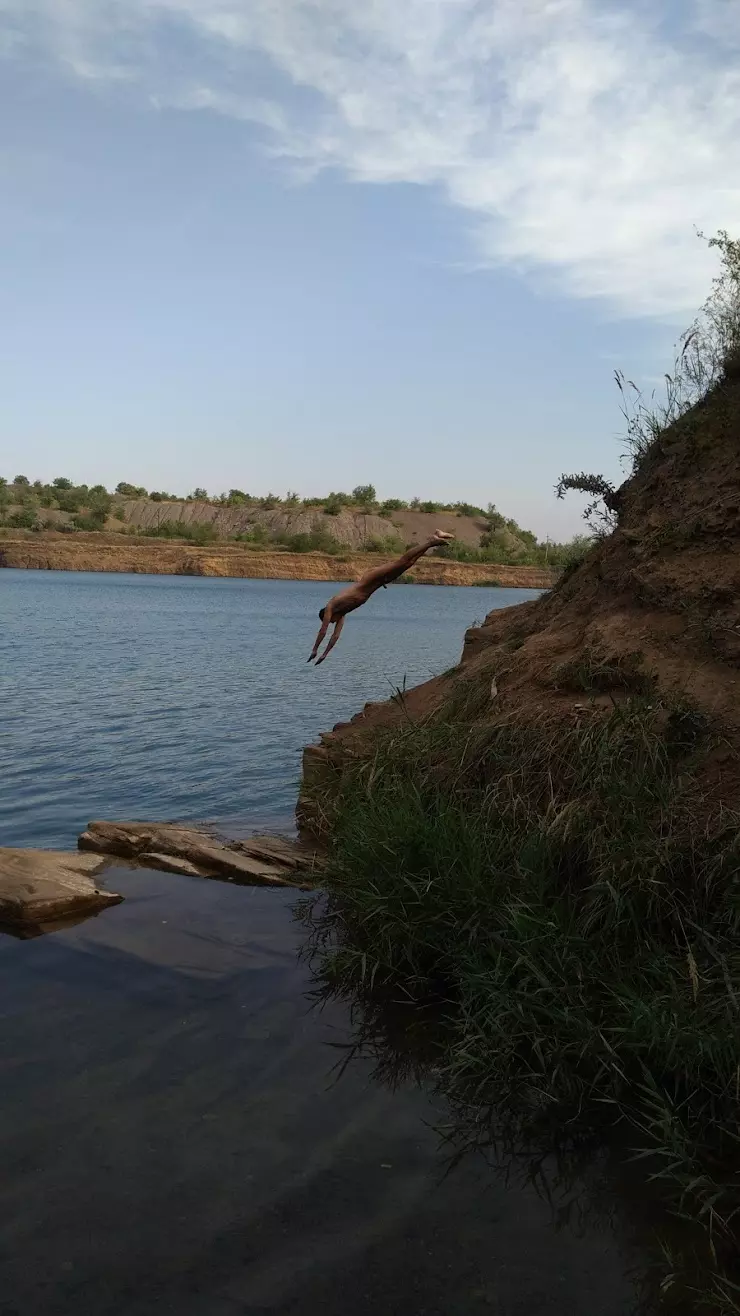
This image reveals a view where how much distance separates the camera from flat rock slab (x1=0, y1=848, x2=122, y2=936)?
7.27m

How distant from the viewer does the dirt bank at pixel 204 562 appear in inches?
3669

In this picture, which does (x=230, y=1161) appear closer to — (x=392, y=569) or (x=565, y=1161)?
(x=565, y=1161)

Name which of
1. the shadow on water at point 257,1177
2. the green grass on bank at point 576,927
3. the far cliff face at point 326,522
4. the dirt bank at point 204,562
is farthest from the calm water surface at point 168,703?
the far cliff face at point 326,522

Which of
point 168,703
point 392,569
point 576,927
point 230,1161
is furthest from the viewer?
point 168,703

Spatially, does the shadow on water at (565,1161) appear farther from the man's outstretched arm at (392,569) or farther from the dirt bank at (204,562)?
the dirt bank at (204,562)

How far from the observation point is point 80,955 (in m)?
6.73

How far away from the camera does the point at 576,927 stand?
539cm

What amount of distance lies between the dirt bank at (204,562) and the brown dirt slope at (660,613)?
83.0 meters

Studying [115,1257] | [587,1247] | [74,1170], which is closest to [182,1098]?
[74,1170]

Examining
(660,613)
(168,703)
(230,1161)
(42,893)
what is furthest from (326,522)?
(230,1161)

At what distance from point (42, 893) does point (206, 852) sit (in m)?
1.69

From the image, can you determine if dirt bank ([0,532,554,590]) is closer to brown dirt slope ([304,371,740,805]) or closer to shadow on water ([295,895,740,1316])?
brown dirt slope ([304,371,740,805])

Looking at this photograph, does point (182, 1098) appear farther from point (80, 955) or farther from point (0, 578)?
point (0, 578)

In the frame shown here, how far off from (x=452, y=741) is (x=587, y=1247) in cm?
418
